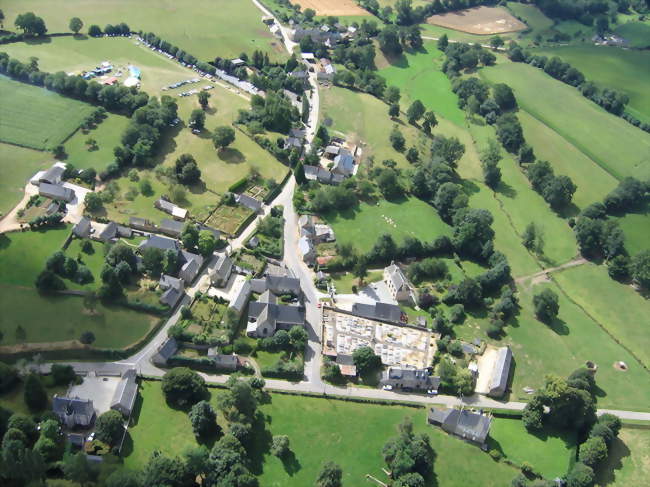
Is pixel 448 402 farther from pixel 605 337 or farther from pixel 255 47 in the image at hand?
pixel 255 47

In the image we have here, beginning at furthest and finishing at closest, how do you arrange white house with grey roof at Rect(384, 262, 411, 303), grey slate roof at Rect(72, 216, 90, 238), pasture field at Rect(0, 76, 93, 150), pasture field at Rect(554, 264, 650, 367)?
pasture field at Rect(0, 76, 93, 150) → pasture field at Rect(554, 264, 650, 367) → grey slate roof at Rect(72, 216, 90, 238) → white house with grey roof at Rect(384, 262, 411, 303)

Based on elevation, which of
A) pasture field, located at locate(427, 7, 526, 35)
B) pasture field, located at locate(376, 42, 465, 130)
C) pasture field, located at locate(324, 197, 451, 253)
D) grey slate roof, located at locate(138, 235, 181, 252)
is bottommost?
pasture field, located at locate(324, 197, 451, 253)

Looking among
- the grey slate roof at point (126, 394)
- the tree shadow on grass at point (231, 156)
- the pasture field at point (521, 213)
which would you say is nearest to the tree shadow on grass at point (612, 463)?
the pasture field at point (521, 213)

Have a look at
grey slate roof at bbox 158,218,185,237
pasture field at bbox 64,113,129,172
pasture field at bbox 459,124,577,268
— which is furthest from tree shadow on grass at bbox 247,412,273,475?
pasture field at bbox 64,113,129,172

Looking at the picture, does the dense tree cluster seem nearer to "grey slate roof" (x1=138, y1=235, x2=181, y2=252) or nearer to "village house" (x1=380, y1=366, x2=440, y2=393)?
"village house" (x1=380, y1=366, x2=440, y2=393)

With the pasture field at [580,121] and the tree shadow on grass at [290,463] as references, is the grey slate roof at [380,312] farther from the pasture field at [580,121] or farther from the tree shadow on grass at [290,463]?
the pasture field at [580,121]
